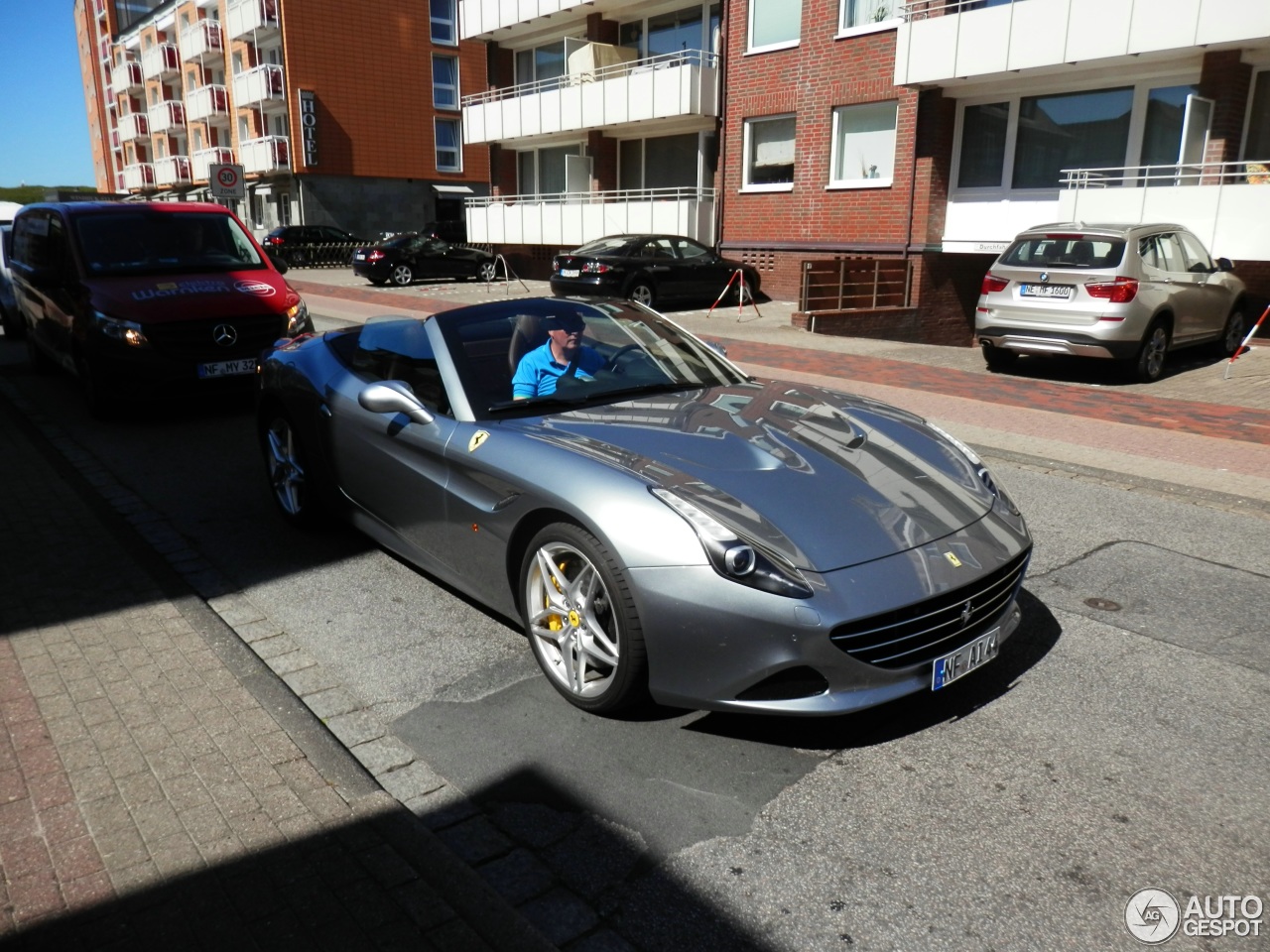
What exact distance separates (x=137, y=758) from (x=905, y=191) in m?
18.8

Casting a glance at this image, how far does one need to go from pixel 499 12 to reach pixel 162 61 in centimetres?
3778

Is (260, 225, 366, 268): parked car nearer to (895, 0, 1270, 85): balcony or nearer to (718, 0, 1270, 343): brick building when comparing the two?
(718, 0, 1270, 343): brick building

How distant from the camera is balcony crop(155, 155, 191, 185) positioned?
57.4 m

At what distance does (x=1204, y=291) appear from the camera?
12750mm

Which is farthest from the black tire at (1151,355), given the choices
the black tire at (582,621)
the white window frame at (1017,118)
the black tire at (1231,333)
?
the black tire at (582,621)

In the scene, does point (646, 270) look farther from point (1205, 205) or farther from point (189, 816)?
point (189, 816)

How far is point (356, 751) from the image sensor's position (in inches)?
135

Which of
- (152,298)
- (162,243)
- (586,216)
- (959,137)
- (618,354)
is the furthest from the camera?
(586,216)

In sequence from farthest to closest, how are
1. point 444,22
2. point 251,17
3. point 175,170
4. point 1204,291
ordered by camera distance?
point 175,170
point 444,22
point 251,17
point 1204,291

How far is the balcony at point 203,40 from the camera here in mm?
49562

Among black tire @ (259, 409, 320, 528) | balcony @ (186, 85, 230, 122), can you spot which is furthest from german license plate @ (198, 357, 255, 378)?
balcony @ (186, 85, 230, 122)

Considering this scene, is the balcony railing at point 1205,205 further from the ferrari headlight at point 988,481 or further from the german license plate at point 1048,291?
the ferrari headlight at point 988,481

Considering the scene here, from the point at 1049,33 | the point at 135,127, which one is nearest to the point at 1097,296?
the point at 1049,33

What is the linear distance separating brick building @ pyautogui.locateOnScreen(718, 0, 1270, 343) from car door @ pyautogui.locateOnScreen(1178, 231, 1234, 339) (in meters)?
1.01
